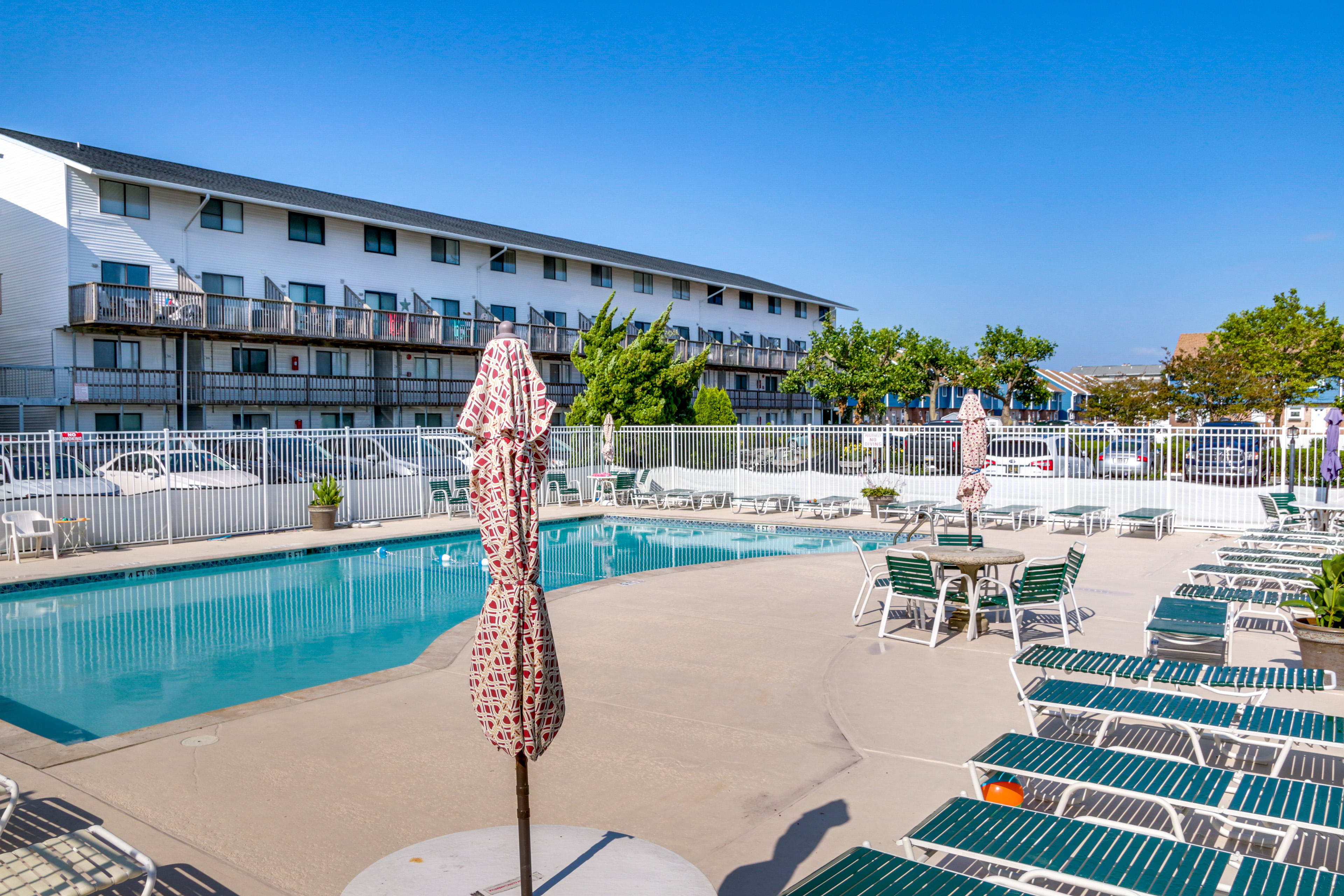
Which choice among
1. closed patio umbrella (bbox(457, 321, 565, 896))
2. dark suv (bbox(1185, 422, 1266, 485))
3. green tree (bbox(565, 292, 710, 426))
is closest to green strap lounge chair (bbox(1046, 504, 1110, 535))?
dark suv (bbox(1185, 422, 1266, 485))

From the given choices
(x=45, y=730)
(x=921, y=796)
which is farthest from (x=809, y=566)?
(x=45, y=730)

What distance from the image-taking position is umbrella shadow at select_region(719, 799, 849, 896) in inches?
154

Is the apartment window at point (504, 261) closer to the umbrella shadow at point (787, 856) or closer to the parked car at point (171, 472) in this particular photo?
the parked car at point (171, 472)

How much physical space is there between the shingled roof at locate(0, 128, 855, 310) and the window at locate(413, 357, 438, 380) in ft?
16.3

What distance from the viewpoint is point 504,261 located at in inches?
1516

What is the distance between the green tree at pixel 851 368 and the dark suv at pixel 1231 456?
23.6m

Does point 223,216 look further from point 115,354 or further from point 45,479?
point 45,479

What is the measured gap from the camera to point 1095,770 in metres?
4.04

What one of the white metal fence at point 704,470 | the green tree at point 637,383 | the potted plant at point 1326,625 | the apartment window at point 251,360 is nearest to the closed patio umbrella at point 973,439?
the potted plant at point 1326,625

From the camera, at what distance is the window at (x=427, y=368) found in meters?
35.1

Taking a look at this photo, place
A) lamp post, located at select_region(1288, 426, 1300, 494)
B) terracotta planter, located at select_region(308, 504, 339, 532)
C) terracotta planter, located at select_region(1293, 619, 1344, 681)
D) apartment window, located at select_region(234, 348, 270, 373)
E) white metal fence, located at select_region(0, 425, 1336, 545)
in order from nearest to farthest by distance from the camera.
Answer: terracotta planter, located at select_region(1293, 619, 1344, 681) → lamp post, located at select_region(1288, 426, 1300, 494) → white metal fence, located at select_region(0, 425, 1336, 545) → terracotta planter, located at select_region(308, 504, 339, 532) → apartment window, located at select_region(234, 348, 270, 373)

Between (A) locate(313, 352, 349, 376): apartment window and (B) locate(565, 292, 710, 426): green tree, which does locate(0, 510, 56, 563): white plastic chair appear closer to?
(B) locate(565, 292, 710, 426): green tree

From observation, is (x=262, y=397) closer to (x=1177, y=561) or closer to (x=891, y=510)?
(x=891, y=510)

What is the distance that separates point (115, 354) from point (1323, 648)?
30.7 meters
